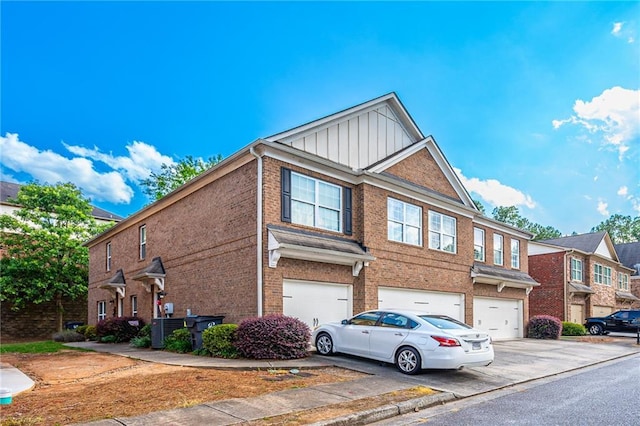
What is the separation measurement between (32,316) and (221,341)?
2389 centimetres

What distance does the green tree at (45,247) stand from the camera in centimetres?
2886

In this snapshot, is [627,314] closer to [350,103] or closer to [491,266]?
[491,266]

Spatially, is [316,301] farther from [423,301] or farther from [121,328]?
[121,328]

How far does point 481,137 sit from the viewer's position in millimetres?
26203

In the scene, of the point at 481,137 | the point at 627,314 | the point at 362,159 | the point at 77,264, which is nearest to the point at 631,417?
the point at 362,159

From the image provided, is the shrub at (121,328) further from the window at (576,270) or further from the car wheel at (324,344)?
the window at (576,270)

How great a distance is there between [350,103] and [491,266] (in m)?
12.2

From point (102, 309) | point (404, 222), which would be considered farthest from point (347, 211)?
point (102, 309)

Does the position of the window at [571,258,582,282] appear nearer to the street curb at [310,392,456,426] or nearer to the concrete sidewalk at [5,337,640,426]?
the concrete sidewalk at [5,337,640,426]

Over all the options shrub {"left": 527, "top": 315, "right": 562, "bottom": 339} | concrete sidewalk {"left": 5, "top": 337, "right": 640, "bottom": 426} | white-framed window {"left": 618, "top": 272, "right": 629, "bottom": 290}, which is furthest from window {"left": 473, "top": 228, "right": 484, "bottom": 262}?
white-framed window {"left": 618, "top": 272, "right": 629, "bottom": 290}

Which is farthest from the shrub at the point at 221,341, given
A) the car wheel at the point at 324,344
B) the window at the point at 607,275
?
the window at the point at 607,275

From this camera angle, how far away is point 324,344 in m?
Answer: 13.0

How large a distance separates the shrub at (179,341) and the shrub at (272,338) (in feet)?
9.15

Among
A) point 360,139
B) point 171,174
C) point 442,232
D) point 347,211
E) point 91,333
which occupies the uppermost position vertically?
point 171,174
